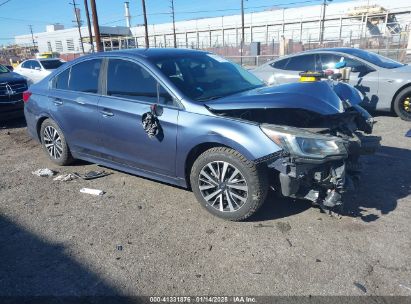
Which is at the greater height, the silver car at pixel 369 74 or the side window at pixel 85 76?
the side window at pixel 85 76

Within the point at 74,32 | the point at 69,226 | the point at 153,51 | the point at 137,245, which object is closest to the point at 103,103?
the point at 153,51

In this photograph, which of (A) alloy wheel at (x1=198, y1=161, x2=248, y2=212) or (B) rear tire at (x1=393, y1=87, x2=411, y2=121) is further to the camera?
(B) rear tire at (x1=393, y1=87, x2=411, y2=121)

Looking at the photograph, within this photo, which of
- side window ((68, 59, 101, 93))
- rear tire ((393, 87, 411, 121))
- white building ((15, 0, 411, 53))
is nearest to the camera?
side window ((68, 59, 101, 93))

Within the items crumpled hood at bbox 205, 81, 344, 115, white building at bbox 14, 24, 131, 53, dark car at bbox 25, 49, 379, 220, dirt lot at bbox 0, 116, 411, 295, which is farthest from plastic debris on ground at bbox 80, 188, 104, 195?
white building at bbox 14, 24, 131, 53

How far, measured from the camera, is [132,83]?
13.6 ft

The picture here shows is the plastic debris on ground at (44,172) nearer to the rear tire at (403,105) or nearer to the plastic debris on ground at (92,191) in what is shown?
the plastic debris on ground at (92,191)

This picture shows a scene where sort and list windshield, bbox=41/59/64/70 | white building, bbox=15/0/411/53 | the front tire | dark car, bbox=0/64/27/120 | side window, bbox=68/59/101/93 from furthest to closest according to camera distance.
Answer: white building, bbox=15/0/411/53, windshield, bbox=41/59/64/70, dark car, bbox=0/64/27/120, side window, bbox=68/59/101/93, the front tire

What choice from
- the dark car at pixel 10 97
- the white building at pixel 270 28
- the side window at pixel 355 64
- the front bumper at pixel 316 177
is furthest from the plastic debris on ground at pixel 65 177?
the white building at pixel 270 28

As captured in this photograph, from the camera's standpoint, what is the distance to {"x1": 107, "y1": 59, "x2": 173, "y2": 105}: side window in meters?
3.89

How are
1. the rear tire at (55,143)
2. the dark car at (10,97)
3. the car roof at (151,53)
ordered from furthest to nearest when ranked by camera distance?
the dark car at (10,97) < the rear tire at (55,143) < the car roof at (151,53)

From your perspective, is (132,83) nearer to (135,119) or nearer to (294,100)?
(135,119)

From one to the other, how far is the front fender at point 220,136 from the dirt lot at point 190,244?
2.42ft

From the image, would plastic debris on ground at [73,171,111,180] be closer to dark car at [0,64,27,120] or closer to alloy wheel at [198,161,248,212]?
alloy wheel at [198,161,248,212]

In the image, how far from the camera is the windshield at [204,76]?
3.89m
